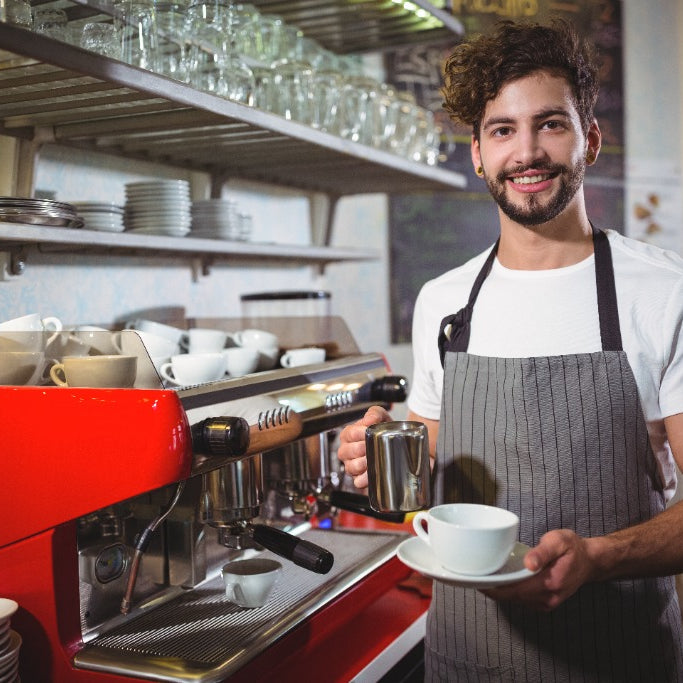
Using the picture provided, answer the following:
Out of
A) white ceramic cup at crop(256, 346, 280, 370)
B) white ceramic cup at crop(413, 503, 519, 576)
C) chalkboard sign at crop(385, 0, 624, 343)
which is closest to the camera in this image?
white ceramic cup at crop(413, 503, 519, 576)

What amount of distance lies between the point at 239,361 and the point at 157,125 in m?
0.54

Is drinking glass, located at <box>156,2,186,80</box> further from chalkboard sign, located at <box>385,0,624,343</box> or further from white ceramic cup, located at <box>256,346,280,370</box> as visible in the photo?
chalkboard sign, located at <box>385,0,624,343</box>

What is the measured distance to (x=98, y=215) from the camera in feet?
5.81

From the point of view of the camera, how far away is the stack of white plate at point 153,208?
6.29ft

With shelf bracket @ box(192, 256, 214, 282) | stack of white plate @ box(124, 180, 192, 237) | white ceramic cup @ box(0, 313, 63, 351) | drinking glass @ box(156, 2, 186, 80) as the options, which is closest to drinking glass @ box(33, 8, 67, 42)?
drinking glass @ box(156, 2, 186, 80)

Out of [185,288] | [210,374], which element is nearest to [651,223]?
[185,288]

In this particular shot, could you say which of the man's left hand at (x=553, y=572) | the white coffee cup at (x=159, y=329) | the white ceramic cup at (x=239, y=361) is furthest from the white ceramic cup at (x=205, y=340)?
the man's left hand at (x=553, y=572)

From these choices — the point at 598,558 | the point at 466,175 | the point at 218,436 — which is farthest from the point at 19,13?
the point at 466,175

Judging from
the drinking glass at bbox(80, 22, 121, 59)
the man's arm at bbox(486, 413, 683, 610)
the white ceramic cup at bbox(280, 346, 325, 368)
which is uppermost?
the drinking glass at bbox(80, 22, 121, 59)

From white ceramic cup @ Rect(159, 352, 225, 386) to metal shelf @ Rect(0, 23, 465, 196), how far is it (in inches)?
18.8

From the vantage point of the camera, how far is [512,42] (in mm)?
1469

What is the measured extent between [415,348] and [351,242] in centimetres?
176

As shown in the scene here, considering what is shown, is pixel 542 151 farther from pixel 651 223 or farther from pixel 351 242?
pixel 651 223

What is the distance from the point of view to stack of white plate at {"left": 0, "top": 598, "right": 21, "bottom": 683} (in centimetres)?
120
